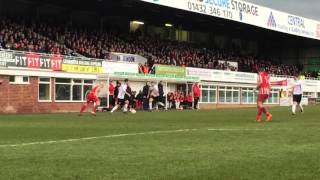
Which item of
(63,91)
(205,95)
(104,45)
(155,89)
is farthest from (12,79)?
(205,95)

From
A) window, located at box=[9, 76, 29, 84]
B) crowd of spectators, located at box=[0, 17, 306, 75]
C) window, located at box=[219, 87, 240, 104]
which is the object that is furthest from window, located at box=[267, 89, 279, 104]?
window, located at box=[9, 76, 29, 84]

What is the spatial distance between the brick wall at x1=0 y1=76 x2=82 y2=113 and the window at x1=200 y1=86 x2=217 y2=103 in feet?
54.9

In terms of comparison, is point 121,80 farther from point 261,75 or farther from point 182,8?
point 261,75

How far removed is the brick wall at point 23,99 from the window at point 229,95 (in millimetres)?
20150

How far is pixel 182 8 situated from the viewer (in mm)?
50594

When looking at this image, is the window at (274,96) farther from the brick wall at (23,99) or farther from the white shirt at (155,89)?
the brick wall at (23,99)

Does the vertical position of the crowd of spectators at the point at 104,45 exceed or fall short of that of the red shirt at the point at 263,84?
it exceeds it

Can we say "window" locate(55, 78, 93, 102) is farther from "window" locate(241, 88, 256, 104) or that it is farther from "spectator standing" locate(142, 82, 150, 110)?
"window" locate(241, 88, 256, 104)

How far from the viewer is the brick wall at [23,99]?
34.5m

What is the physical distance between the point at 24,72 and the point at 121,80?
8747mm

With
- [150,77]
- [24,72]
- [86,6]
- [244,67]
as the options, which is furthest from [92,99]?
[244,67]

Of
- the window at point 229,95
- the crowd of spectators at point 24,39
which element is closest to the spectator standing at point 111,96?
the crowd of spectators at point 24,39

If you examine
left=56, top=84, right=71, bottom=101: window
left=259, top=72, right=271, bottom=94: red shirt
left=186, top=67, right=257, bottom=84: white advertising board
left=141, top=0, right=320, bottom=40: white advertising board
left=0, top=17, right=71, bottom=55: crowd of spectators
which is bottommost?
left=56, top=84, right=71, bottom=101: window

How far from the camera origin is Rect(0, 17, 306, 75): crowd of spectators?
40.5 m
